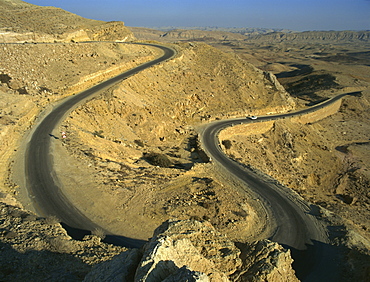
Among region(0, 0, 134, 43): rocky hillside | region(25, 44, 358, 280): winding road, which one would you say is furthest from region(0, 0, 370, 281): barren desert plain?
region(25, 44, 358, 280): winding road

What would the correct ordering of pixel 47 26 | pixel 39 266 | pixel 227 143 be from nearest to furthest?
pixel 39 266 → pixel 227 143 → pixel 47 26

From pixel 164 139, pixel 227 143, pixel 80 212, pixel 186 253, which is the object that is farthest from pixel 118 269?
pixel 227 143

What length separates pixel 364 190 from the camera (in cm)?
2769

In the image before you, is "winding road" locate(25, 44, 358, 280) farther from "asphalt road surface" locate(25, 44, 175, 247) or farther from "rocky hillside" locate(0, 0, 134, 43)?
"rocky hillside" locate(0, 0, 134, 43)

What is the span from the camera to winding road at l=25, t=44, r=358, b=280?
1280 centimetres

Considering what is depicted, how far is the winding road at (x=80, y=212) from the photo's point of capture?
12.8 meters

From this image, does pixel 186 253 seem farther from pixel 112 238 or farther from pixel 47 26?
pixel 47 26

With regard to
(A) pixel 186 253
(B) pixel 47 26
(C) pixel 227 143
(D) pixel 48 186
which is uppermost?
(B) pixel 47 26

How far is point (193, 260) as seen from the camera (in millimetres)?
6895

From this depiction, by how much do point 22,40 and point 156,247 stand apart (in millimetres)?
37160

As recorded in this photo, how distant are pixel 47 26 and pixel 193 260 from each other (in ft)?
143

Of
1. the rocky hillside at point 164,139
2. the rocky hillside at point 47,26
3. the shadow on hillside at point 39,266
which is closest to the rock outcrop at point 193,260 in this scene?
the shadow on hillside at point 39,266

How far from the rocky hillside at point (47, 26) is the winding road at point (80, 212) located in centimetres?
1547

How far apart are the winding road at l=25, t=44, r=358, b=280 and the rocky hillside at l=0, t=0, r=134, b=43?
1547 cm
